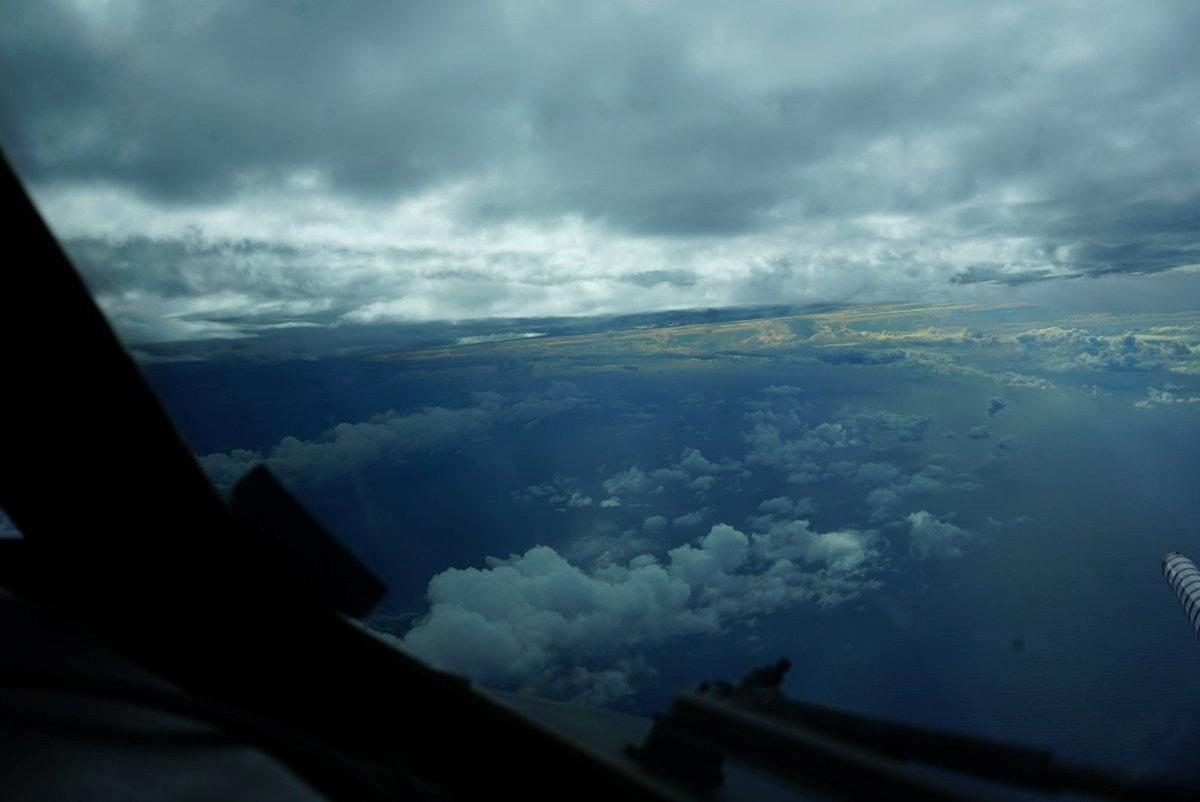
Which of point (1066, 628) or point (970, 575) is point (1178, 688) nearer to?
point (1066, 628)

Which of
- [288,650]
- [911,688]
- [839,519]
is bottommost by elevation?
[911,688]

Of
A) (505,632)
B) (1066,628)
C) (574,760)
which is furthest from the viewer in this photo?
(1066,628)

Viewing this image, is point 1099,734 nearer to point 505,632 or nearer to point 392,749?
point 505,632

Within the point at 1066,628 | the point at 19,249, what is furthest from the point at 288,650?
the point at 1066,628

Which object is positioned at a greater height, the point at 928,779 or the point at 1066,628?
the point at 928,779

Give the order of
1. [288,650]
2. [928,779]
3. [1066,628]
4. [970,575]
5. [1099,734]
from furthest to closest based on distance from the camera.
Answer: [970,575], [1066,628], [1099,734], [288,650], [928,779]

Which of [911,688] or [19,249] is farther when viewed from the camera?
[911,688]

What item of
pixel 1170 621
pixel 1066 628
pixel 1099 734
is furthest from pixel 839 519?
pixel 1099 734
